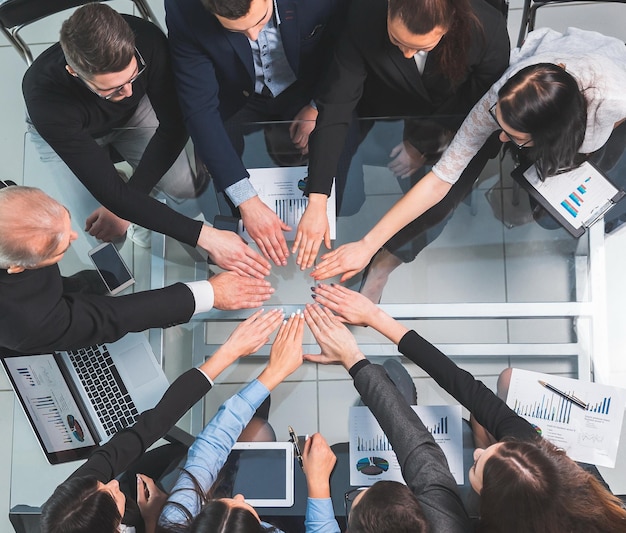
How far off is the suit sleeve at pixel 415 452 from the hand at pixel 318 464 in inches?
7.7

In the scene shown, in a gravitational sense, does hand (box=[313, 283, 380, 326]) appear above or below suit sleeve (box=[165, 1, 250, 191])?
below

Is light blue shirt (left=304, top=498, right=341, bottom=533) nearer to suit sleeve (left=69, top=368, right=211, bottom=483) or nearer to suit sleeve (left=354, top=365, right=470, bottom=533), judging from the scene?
suit sleeve (left=354, top=365, right=470, bottom=533)

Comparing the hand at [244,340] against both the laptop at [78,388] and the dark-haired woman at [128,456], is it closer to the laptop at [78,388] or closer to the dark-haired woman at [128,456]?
the dark-haired woman at [128,456]

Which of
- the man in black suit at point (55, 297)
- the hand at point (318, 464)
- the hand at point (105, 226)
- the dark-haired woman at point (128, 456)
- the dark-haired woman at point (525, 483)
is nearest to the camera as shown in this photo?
the dark-haired woman at point (525, 483)

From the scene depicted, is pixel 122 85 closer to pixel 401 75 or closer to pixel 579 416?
pixel 401 75

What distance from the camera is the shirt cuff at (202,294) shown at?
6.33 feet

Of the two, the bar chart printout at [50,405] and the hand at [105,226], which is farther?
the hand at [105,226]

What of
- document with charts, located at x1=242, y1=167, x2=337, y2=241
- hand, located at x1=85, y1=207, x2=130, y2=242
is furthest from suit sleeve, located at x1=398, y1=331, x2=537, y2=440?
hand, located at x1=85, y1=207, x2=130, y2=242

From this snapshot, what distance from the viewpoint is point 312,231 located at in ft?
6.39

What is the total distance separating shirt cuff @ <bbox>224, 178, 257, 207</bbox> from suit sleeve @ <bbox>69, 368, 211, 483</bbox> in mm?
548

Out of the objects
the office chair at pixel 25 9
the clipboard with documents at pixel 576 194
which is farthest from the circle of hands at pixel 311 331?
the office chair at pixel 25 9

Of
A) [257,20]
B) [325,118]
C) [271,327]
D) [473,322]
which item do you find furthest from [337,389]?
[257,20]

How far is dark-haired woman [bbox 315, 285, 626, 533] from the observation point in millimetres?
1427

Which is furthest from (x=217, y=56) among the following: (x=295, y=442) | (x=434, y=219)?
(x=295, y=442)
